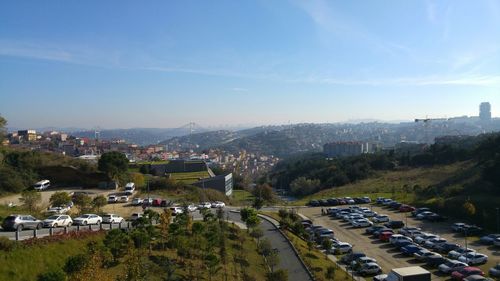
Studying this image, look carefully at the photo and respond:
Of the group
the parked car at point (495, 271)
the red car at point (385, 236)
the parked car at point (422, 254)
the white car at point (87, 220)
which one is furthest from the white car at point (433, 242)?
the white car at point (87, 220)

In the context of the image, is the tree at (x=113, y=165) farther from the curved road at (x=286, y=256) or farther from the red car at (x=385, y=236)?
the red car at (x=385, y=236)

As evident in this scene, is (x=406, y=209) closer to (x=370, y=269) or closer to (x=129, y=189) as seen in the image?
(x=370, y=269)

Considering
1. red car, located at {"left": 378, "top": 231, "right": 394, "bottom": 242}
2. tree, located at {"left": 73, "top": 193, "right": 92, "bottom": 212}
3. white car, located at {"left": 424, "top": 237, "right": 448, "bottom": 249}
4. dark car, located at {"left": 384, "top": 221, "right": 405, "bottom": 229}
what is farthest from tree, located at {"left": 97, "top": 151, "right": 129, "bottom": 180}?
white car, located at {"left": 424, "top": 237, "right": 448, "bottom": 249}

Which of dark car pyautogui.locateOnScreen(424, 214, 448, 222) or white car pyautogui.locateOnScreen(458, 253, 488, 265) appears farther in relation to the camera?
dark car pyautogui.locateOnScreen(424, 214, 448, 222)

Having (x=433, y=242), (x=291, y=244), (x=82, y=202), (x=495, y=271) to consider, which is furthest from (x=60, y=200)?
(x=495, y=271)

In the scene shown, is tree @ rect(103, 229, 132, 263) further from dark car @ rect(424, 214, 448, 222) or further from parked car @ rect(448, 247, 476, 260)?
dark car @ rect(424, 214, 448, 222)

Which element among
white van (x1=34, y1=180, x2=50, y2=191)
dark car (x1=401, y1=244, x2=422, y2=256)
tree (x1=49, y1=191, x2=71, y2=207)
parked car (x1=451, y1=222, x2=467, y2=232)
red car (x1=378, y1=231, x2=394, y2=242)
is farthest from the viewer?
white van (x1=34, y1=180, x2=50, y2=191)
